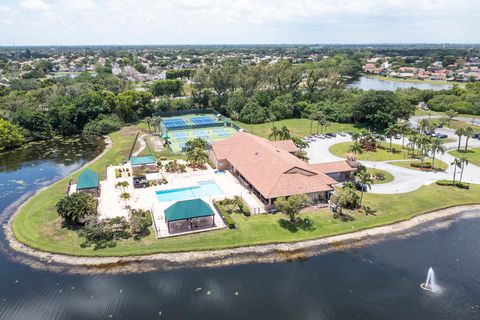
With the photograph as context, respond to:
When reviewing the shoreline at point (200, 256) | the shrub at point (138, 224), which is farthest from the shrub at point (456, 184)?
the shrub at point (138, 224)

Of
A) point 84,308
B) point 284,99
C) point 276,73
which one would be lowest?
point 84,308

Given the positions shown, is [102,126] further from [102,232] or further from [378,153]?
[378,153]

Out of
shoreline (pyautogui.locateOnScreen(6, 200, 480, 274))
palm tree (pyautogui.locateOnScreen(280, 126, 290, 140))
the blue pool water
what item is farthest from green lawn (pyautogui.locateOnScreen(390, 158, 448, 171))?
the blue pool water

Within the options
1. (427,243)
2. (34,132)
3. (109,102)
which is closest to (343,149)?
(427,243)

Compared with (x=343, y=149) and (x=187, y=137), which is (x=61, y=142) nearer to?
A: (x=187, y=137)

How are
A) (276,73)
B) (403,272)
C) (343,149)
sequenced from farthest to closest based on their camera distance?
1. (276,73)
2. (343,149)
3. (403,272)

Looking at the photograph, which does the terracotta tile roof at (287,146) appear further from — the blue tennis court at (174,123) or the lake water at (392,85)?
the lake water at (392,85)

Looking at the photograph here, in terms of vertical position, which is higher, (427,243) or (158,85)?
(158,85)
